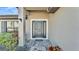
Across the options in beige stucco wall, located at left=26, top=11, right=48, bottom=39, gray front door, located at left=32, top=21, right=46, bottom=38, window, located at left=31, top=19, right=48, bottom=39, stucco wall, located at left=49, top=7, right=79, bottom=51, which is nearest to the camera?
stucco wall, located at left=49, top=7, right=79, bottom=51

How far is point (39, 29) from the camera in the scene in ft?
44.7

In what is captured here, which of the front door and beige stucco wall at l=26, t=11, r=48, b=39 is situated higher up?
beige stucco wall at l=26, t=11, r=48, b=39

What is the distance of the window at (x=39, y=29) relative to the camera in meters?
13.1

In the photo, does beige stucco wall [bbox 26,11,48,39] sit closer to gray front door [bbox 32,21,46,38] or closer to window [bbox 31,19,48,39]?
window [bbox 31,19,48,39]

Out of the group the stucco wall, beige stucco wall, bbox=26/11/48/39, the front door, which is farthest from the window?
the stucco wall

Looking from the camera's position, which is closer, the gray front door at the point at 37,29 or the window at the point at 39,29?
the window at the point at 39,29

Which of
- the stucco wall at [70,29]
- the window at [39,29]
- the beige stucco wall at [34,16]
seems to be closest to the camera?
the stucco wall at [70,29]

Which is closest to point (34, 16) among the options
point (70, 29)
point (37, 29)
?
point (37, 29)

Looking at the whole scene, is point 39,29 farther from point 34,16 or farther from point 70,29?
point 70,29

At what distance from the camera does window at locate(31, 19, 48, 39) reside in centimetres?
1307

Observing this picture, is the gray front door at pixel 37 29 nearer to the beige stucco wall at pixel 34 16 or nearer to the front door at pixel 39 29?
the front door at pixel 39 29

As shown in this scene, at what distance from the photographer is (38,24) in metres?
13.5

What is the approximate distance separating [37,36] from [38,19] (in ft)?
4.43

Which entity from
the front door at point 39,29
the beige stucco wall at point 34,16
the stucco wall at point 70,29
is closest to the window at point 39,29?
the front door at point 39,29
